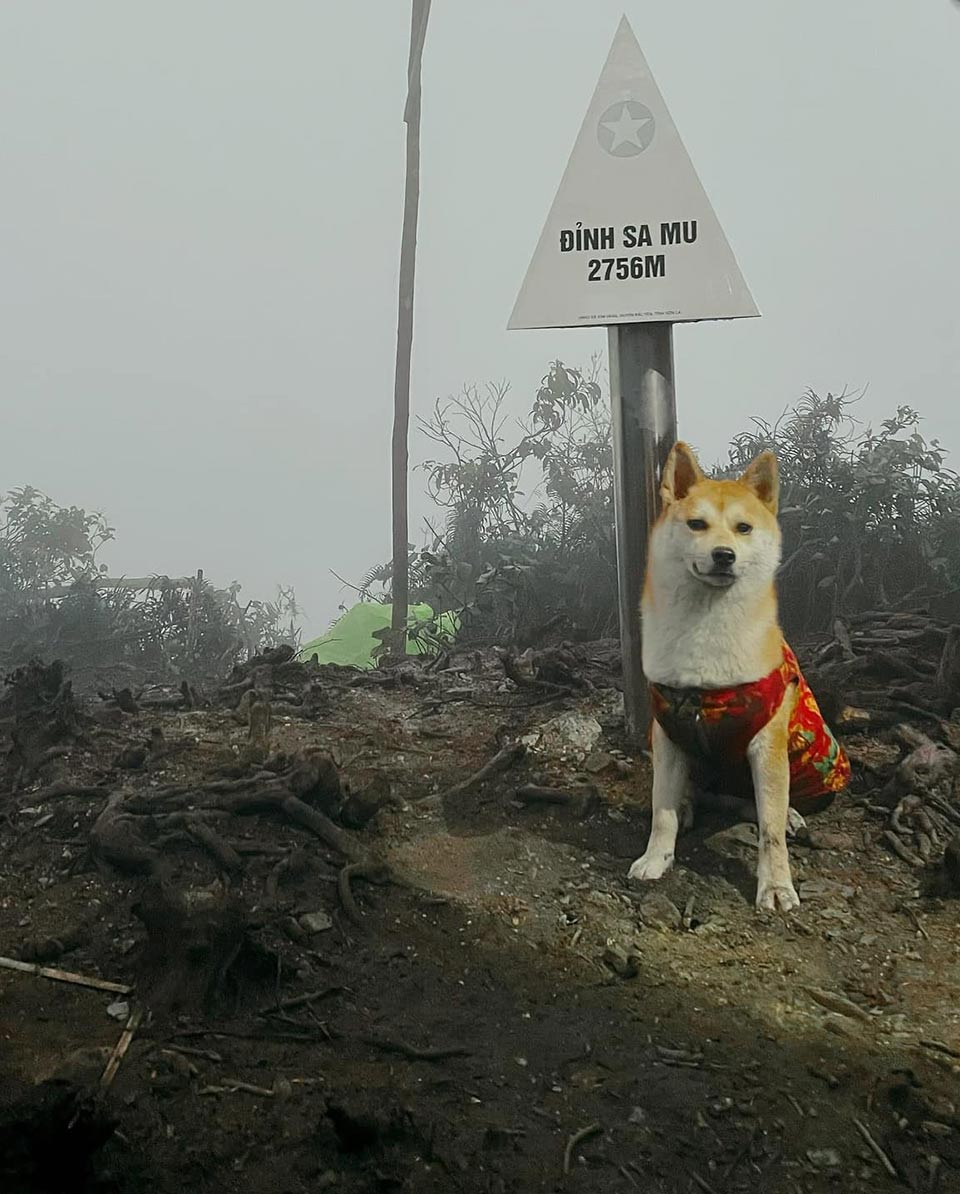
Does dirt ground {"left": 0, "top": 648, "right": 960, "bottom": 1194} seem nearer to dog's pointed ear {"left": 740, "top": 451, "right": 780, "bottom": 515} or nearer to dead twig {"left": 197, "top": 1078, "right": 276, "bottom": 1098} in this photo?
dead twig {"left": 197, "top": 1078, "right": 276, "bottom": 1098}

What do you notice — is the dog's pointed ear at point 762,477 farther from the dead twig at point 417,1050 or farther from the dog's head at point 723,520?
the dead twig at point 417,1050

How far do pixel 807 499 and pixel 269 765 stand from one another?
108 cm

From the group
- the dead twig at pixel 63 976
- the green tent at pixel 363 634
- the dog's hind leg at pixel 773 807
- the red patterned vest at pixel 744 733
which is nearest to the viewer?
the dead twig at pixel 63 976

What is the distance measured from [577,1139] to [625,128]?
1433mm

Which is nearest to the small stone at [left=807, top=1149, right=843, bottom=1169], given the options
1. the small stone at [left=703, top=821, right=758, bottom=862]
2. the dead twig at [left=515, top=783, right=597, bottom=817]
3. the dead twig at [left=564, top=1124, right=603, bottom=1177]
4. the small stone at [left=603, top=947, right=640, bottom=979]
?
the dead twig at [left=564, top=1124, right=603, bottom=1177]

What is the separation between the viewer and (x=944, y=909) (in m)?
1.47

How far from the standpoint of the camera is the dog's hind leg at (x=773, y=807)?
5.08 ft

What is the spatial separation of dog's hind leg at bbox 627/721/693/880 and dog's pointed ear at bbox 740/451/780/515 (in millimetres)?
411

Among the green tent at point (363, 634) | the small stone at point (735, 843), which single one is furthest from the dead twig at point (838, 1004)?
→ the green tent at point (363, 634)

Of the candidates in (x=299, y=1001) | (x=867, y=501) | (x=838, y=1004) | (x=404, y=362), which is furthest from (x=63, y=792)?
(x=867, y=501)

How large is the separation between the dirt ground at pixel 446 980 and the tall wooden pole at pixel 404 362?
1.02ft

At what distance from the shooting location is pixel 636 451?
193 cm

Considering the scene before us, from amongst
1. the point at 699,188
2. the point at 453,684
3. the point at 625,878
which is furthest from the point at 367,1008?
the point at 699,188

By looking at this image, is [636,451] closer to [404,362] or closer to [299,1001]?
[404,362]
